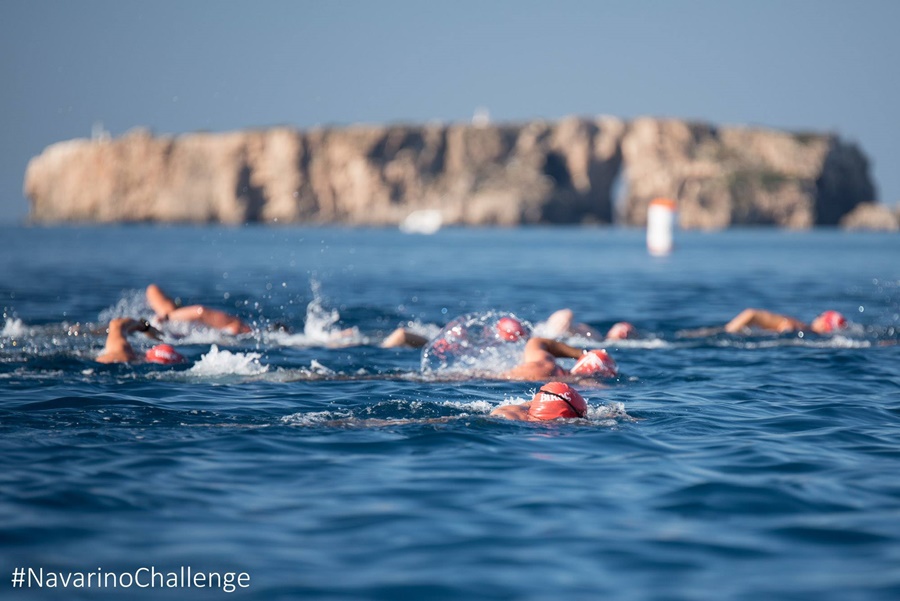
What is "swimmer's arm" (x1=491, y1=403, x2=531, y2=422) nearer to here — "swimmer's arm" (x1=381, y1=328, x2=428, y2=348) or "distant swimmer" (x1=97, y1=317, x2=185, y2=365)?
"distant swimmer" (x1=97, y1=317, x2=185, y2=365)

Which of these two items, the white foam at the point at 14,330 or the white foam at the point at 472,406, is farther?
the white foam at the point at 14,330

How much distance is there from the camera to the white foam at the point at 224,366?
1361cm

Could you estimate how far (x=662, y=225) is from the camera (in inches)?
2566

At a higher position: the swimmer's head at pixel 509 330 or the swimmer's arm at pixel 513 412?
the swimmer's head at pixel 509 330

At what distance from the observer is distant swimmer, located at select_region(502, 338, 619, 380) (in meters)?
13.5

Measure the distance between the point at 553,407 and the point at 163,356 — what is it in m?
6.21

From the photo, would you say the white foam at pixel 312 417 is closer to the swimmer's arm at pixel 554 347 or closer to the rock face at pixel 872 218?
the swimmer's arm at pixel 554 347

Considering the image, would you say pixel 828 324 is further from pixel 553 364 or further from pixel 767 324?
pixel 553 364

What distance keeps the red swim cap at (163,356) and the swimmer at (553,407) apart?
→ 18.2 ft

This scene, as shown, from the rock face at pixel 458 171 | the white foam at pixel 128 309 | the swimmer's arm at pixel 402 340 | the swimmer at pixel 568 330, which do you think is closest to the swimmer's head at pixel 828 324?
the swimmer at pixel 568 330

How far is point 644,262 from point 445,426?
4477cm

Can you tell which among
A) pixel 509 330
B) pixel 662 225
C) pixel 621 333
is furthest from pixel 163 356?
pixel 662 225

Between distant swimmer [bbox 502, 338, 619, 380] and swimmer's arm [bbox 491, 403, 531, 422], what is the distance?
252 centimetres

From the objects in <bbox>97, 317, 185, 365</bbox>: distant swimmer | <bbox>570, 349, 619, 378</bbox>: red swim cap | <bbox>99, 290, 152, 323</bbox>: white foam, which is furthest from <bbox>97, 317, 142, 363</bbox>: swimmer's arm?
<bbox>570, 349, 619, 378</bbox>: red swim cap
